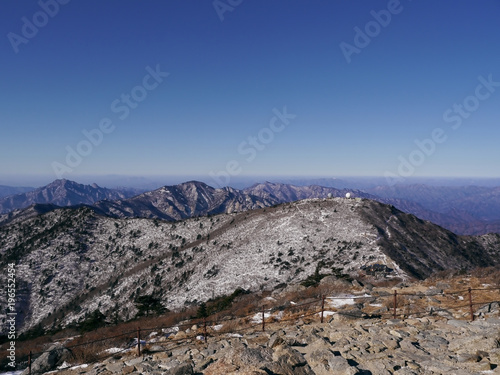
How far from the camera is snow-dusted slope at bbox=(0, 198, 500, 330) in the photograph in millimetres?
50062

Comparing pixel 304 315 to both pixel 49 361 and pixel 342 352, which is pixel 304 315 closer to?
pixel 342 352

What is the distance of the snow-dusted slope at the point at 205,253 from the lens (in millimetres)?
50062

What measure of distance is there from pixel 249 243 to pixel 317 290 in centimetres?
3507

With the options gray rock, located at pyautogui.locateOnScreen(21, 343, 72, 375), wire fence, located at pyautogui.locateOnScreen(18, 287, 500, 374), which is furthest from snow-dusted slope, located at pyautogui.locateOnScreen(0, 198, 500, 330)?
gray rock, located at pyautogui.locateOnScreen(21, 343, 72, 375)

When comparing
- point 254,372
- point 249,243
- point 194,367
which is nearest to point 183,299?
point 249,243

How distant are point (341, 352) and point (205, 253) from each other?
56.2m

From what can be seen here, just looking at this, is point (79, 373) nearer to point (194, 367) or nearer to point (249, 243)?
point (194, 367)

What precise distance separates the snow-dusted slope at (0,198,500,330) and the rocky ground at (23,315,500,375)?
1103 inches

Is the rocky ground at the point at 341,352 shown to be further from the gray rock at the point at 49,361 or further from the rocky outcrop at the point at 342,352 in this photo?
the gray rock at the point at 49,361

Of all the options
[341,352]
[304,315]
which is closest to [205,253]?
[304,315]

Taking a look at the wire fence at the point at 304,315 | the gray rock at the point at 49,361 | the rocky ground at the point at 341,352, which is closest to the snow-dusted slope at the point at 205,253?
the wire fence at the point at 304,315

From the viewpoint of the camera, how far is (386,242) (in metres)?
Answer: 52.6

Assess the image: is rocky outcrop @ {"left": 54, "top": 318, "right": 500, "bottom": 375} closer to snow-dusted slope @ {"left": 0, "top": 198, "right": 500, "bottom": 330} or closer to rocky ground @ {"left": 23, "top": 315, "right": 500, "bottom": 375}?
rocky ground @ {"left": 23, "top": 315, "right": 500, "bottom": 375}

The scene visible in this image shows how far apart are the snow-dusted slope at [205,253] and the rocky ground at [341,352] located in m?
28.0
